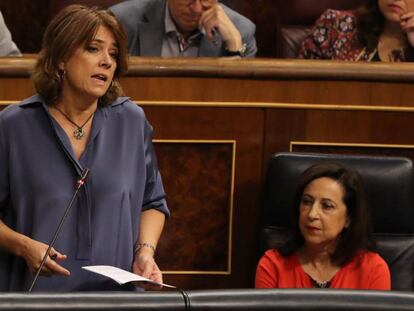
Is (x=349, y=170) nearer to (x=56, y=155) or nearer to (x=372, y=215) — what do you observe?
(x=372, y=215)

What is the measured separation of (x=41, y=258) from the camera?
5.09 feet

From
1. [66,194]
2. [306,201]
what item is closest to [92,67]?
[66,194]

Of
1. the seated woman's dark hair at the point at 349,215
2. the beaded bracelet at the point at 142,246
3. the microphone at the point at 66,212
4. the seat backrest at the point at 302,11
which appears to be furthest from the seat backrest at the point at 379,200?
the seat backrest at the point at 302,11

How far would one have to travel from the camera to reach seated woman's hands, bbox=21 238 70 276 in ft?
5.03

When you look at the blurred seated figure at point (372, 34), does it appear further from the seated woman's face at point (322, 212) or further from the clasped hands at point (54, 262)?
the clasped hands at point (54, 262)

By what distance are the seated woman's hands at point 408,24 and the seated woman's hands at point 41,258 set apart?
3.48ft

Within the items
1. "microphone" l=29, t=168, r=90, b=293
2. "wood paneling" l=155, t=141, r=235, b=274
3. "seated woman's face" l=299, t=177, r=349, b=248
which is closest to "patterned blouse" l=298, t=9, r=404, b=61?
"wood paneling" l=155, t=141, r=235, b=274

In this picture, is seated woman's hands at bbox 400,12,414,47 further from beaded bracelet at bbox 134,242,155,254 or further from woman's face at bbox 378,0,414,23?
beaded bracelet at bbox 134,242,155,254

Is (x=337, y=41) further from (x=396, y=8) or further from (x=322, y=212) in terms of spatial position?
(x=322, y=212)

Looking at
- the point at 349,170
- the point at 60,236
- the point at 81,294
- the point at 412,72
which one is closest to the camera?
the point at 81,294

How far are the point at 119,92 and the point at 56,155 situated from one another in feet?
0.49

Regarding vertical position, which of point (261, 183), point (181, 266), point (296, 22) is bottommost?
point (181, 266)

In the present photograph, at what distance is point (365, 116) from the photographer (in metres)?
2.14

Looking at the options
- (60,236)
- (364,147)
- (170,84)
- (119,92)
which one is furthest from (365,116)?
(60,236)
